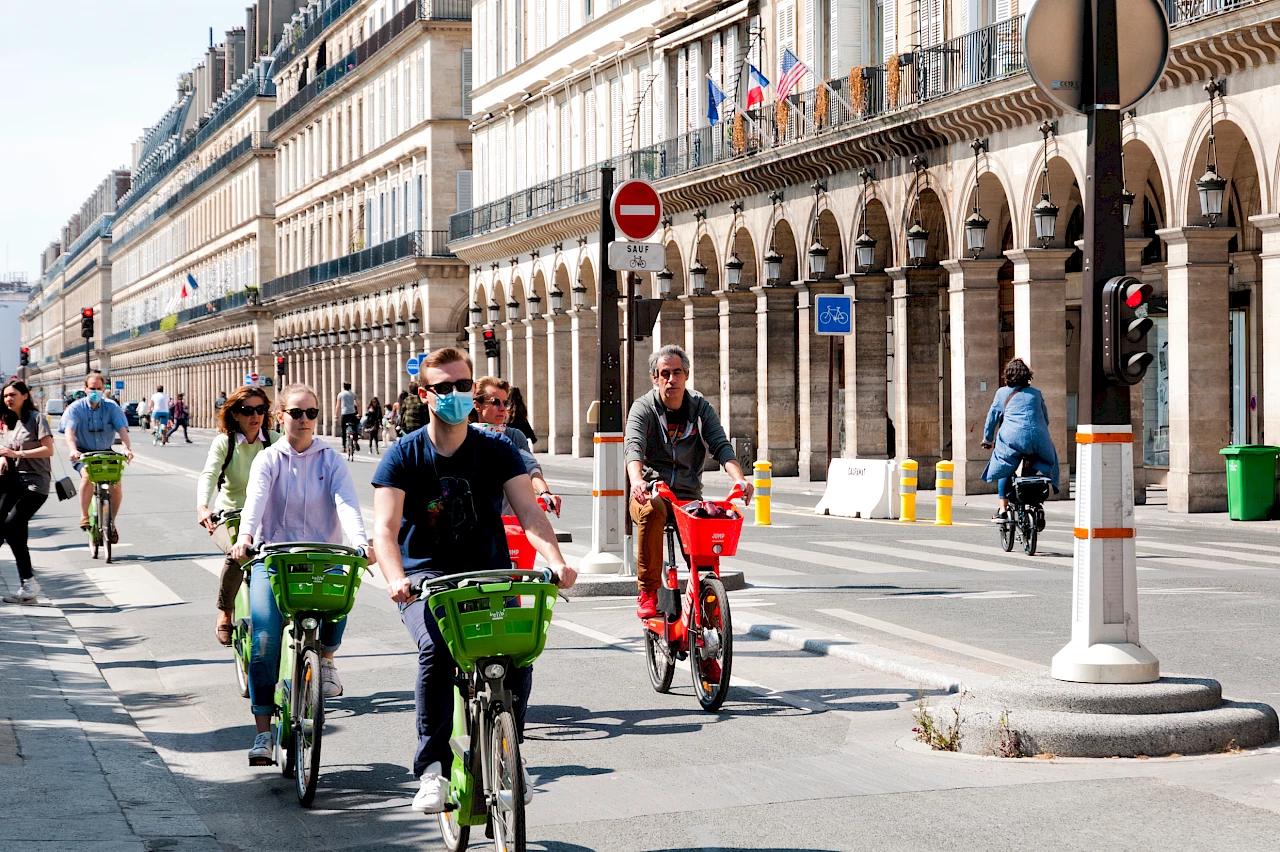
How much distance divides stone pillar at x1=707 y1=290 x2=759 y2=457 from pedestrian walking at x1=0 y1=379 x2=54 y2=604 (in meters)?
24.9

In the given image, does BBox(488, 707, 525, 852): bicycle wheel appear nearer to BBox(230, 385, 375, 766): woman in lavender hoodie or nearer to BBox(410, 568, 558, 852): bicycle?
BBox(410, 568, 558, 852): bicycle

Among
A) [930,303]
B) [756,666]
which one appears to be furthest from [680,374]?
[930,303]

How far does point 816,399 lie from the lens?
36.2 m

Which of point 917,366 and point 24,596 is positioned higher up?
point 917,366

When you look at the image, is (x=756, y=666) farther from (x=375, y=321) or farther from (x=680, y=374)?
(x=375, y=321)

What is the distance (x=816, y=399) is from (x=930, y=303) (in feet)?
14.0

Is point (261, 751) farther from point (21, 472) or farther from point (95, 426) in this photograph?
point (95, 426)

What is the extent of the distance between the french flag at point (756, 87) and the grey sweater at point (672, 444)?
1067 inches

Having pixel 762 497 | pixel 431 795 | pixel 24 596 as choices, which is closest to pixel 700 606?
pixel 431 795

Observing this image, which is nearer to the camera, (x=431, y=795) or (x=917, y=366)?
(x=431, y=795)

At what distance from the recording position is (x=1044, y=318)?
28672 mm

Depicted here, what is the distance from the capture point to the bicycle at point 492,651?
5875 millimetres

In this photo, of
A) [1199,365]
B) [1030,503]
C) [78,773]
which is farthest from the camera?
[1199,365]

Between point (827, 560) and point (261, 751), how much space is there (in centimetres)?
1050
